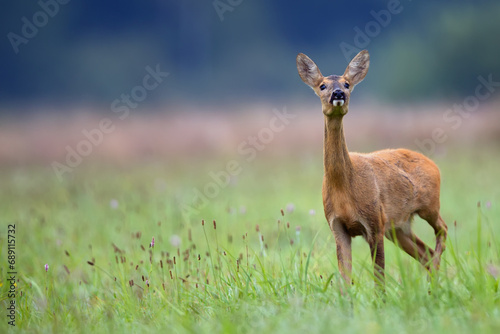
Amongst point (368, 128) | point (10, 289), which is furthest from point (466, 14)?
point (10, 289)

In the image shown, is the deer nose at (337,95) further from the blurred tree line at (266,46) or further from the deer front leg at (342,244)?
the blurred tree line at (266,46)

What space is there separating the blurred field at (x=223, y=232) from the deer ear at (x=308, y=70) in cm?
121

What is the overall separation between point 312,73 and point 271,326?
7.85 feet

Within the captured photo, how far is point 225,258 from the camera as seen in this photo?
5.49 meters

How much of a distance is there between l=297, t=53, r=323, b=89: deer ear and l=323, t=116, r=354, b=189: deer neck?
485mm

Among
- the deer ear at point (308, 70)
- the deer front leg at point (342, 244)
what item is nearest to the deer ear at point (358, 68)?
the deer ear at point (308, 70)

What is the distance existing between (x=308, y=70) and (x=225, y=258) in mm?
1645

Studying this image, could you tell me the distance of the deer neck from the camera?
5.36 meters

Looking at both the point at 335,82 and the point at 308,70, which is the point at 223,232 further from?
the point at 335,82

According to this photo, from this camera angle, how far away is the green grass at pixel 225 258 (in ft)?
14.0

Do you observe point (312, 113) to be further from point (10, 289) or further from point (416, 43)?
point (10, 289)

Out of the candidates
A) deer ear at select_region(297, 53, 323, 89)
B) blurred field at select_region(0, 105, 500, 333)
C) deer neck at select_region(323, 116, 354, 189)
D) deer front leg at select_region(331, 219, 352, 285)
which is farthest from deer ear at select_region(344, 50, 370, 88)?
blurred field at select_region(0, 105, 500, 333)

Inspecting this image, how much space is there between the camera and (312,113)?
16969 mm

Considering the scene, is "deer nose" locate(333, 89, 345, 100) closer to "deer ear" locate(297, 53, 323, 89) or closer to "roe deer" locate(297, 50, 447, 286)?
"roe deer" locate(297, 50, 447, 286)
